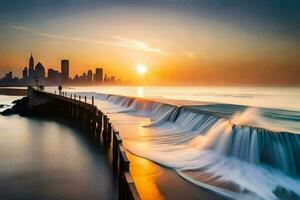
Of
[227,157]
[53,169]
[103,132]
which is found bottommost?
[53,169]

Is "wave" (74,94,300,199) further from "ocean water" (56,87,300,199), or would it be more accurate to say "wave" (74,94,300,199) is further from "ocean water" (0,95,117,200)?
"ocean water" (0,95,117,200)

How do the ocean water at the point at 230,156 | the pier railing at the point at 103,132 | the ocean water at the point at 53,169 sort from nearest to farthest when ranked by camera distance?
the pier railing at the point at 103,132, the ocean water at the point at 53,169, the ocean water at the point at 230,156

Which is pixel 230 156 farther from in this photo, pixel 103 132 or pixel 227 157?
pixel 103 132

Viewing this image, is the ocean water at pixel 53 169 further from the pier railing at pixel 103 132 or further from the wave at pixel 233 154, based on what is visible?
the wave at pixel 233 154

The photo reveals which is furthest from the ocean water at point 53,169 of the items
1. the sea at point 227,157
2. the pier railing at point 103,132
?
the sea at point 227,157

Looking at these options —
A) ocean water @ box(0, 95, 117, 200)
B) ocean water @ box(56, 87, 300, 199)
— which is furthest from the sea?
ocean water @ box(0, 95, 117, 200)

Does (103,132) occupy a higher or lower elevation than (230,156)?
higher

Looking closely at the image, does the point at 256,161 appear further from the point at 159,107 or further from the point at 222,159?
the point at 159,107

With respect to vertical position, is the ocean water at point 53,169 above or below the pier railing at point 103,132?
below

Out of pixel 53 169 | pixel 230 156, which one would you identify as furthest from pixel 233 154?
pixel 53 169
